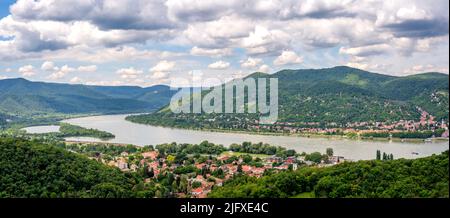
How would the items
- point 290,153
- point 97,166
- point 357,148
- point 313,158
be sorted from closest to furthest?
1. point 97,166
2. point 313,158
3. point 290,153
4. point 357,148

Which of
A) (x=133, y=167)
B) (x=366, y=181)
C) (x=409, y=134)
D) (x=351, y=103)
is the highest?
(x=351, y=103)

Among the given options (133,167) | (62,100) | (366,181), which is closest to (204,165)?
(133,167)

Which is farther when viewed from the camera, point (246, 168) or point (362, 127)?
point (362, 127)

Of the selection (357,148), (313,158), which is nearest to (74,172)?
(313,158)

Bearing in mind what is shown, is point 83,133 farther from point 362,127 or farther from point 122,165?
point 362,127

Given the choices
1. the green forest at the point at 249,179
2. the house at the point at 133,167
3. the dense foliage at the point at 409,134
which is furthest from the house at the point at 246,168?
the dense foliage at the point at 409,134

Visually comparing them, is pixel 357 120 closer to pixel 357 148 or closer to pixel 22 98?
pixel 357 148

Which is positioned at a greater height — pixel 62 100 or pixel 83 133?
pixel 62 100
